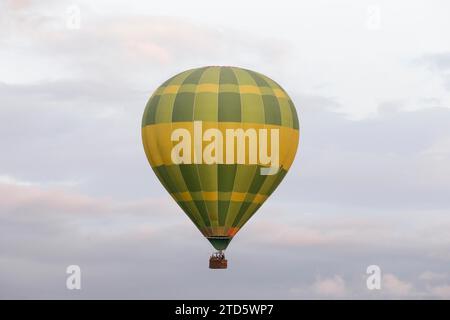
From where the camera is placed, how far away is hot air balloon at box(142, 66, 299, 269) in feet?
A: 219

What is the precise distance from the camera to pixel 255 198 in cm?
6844

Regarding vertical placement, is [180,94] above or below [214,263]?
above

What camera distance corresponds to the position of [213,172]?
67.2 metres

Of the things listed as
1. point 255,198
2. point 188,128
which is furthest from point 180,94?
point 255,198

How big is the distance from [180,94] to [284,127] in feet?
16.6

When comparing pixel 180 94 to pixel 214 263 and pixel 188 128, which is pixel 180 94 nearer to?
pixel 188 128

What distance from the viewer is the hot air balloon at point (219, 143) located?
66.9m

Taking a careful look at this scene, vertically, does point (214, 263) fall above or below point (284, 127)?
below

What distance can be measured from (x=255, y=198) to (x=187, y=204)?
10.4 feet

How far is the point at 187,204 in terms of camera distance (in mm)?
68188

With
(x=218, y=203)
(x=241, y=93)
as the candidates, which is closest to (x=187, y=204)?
(x=218, y=203)

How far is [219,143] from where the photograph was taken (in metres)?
66.7

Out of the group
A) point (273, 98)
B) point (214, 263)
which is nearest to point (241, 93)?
point (273, 98)

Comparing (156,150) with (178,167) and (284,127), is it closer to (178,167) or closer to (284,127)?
(178,167)
